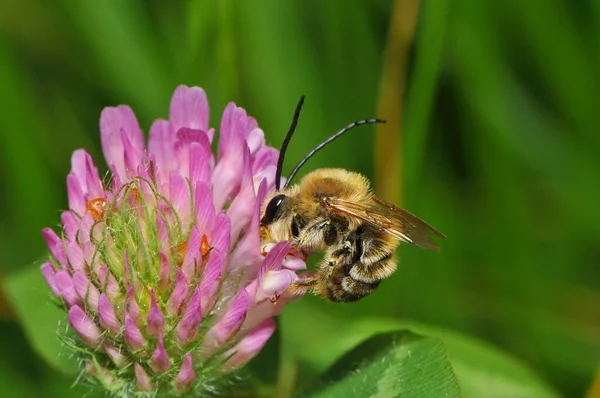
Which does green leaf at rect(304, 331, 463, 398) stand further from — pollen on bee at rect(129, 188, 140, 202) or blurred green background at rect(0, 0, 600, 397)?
blurred green background at rect(0, 0, 600, 397)

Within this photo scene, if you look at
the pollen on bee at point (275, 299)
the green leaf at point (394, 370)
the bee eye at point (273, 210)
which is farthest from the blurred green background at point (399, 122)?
the pollen on bee at point (275, 299)

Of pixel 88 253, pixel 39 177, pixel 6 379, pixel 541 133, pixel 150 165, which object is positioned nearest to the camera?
pixel 88 253

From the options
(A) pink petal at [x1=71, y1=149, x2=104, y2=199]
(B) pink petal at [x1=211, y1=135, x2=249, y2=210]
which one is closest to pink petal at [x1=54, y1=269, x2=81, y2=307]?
(A) pink petal at [x1=71, y1=149, x2=104, y2=199]

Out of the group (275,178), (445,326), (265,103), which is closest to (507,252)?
(445,326)

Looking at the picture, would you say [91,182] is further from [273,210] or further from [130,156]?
[273,210]

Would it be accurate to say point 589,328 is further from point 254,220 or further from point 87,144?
point 87,144

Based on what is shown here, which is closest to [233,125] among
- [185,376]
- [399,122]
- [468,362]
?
[185,376]
